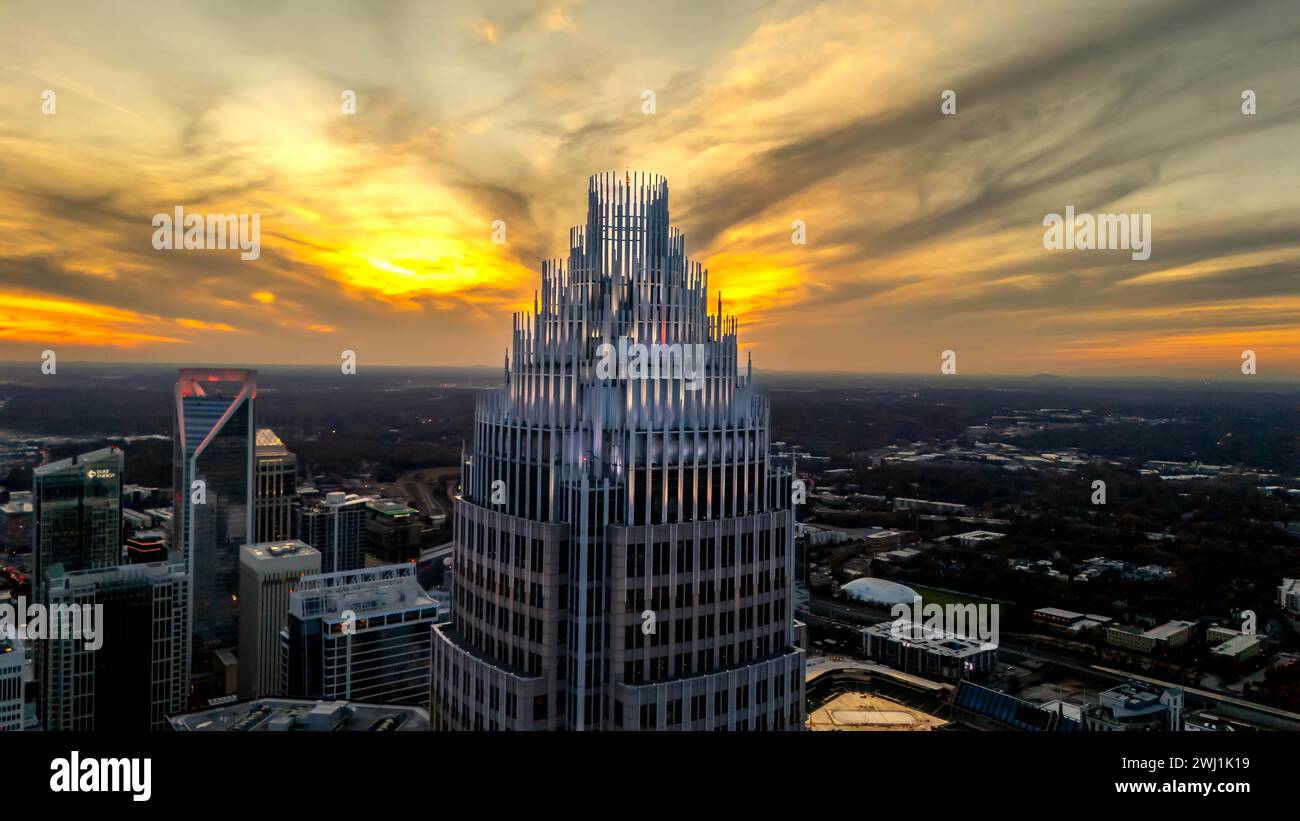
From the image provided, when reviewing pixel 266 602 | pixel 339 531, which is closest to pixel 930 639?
pixel 339 531

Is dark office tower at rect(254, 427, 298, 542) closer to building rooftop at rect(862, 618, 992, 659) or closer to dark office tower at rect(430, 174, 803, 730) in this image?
building rooftop at rect(862, 618, 992, 659)

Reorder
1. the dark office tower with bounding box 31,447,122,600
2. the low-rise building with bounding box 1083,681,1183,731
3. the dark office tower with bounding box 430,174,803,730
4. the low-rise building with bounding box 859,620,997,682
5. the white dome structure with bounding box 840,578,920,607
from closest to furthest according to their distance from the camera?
the dark office tower with bounding box 430,174,803,730 → the low-rise building with bounding box 1083,681,1183,731 → the low-rise building with bounding box 859,620,997,682 → the white dome structure with bounding box 840,578,920,607 → the dark office tower with bounding box 31,447,122,600

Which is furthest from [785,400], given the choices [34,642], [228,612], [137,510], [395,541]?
[137,510]

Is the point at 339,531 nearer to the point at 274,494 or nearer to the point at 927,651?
the point at 274,494

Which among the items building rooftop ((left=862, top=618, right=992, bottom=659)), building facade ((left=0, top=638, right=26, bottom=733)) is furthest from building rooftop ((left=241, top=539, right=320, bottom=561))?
building rooftop ((left=862, top=618, right=992, bottom=659))

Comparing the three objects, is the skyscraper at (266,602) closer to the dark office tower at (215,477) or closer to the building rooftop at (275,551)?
the building rooftop at (275,551)

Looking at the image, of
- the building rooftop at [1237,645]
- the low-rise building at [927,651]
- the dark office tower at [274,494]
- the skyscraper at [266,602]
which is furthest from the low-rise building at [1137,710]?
the dark office tower at [274,494]
